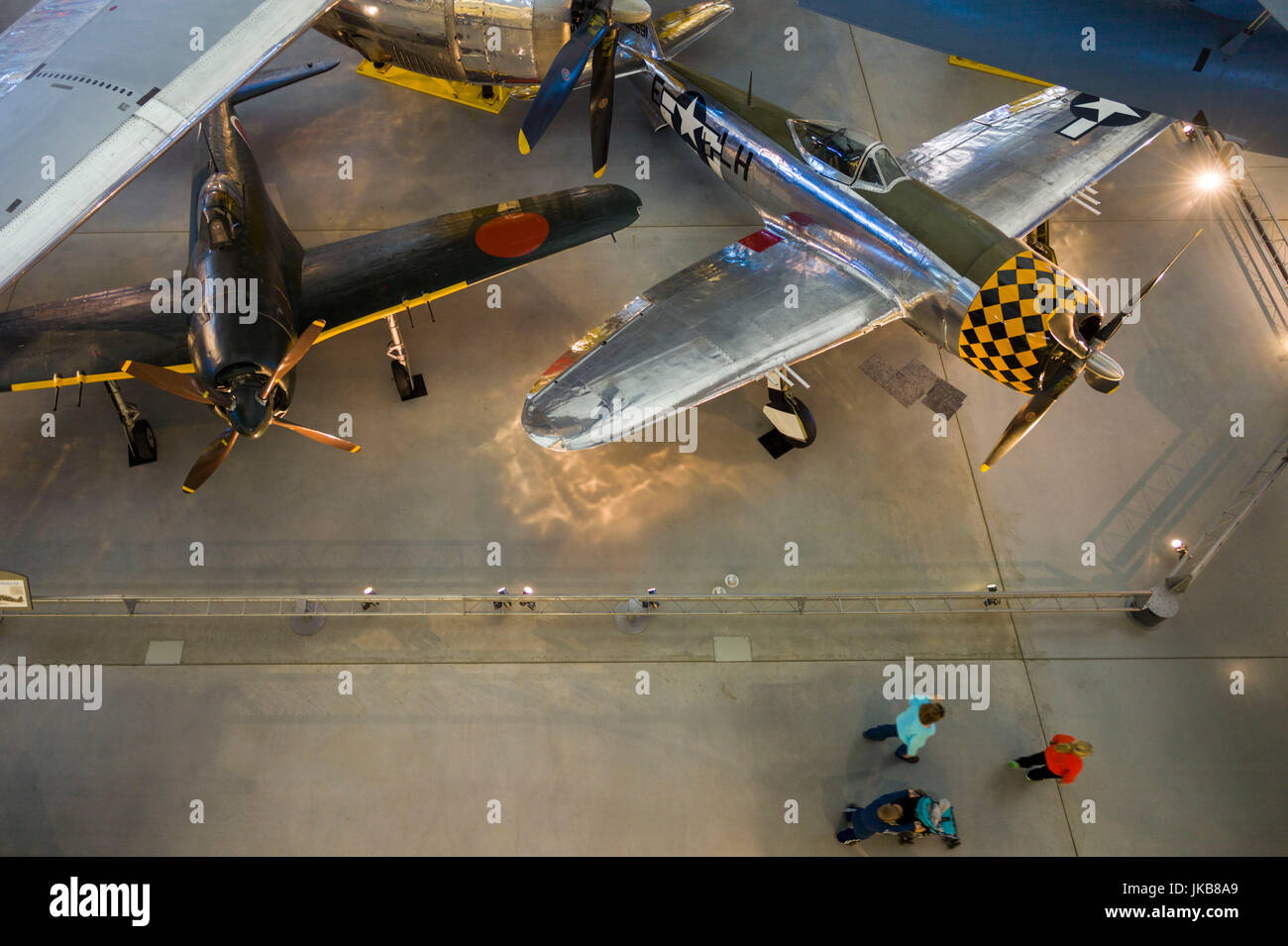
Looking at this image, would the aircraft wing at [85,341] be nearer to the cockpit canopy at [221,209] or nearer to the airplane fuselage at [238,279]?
the airplane fuselage at [238,279]

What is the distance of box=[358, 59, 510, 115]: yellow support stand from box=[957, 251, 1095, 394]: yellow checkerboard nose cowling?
7.18m

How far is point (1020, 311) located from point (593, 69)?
17.0ft

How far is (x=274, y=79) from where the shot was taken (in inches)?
415

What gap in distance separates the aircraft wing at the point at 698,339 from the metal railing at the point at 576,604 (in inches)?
62.4

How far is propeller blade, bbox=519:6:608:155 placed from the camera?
8.87m

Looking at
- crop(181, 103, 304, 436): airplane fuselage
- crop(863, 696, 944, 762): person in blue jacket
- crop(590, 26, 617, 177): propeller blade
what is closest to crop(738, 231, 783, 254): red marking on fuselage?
crop(590, 26, 617, 177): propeller blade

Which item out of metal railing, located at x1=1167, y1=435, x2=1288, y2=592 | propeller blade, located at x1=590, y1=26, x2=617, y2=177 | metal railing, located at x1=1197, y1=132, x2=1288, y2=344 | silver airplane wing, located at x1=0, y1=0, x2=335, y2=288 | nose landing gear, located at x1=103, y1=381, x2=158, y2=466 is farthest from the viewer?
metal railing, located at x1=1197, y1=132, x2=1288, y2=344

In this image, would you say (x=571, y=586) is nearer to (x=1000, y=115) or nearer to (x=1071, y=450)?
(x=1071, y=450)

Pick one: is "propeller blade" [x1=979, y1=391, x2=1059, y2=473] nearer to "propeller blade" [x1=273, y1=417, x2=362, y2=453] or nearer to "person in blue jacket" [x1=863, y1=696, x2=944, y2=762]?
"person in blue jacket" [x1=863, y1=696, x2=944, y2=762]

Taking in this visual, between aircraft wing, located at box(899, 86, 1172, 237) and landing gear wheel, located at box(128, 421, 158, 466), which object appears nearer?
landing gear wheel, located at box(128, 421, 158, 466)

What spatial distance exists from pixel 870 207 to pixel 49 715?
8.17 m

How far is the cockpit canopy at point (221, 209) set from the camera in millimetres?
7826
